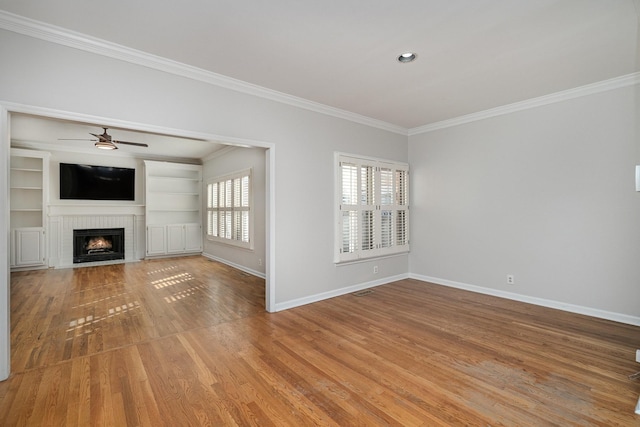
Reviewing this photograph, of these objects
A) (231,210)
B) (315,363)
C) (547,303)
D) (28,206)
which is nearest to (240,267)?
(231,210)

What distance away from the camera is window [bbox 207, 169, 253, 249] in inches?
242

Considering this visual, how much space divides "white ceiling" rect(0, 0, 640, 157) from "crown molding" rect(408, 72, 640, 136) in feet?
0.42

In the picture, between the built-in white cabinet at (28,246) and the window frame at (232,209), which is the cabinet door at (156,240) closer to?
the window frame at (232,209)

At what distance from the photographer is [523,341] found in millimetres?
2977

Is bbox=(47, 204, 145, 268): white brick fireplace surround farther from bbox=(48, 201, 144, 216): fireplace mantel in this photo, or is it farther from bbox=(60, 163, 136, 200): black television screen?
bbox=(60, 163, 136, 200): black television screen

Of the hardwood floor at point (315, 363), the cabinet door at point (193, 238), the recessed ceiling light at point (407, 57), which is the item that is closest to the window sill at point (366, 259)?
the hardwood floor at point (315, 363)

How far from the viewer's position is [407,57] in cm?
295

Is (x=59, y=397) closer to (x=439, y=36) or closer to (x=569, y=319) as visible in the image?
(x=439, y=36)

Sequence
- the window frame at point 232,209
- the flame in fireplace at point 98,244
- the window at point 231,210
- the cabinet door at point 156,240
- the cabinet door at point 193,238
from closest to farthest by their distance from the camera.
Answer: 1. the window frame at point 232,209
2. the window at point 231,210
3. the flame in fireplace at point 98,244
4. the cabinet door at point 156,240
5. the cabinet door at point 193,238

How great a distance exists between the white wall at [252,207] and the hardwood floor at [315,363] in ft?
5.09

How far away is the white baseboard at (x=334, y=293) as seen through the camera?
155 inches

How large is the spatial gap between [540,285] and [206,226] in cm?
745

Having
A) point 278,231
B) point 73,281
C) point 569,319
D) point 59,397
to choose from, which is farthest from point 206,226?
point 569,319

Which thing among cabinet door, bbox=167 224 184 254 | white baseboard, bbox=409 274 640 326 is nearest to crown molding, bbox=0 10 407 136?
white baseboard, bbox=409 274 640 326
